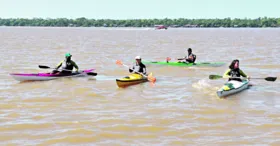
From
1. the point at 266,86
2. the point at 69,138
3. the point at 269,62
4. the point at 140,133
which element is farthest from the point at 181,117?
the point at 269,62

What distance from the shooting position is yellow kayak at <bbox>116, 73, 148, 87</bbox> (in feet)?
59.9

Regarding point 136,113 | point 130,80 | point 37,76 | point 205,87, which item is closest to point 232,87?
point 205,87

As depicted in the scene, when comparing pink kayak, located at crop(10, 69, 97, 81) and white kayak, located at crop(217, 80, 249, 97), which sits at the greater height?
white kayak, located at crop(217, 80, 249, 97)

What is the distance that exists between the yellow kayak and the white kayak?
3446 mm

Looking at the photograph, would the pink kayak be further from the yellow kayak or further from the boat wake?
the boat wake

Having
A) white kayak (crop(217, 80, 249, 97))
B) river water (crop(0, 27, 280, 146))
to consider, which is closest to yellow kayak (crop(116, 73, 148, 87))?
river water (crop(0, 27, 280, 146))

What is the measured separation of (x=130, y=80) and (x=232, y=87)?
381 centimetres

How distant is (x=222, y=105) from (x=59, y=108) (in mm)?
4584

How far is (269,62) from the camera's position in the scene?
100ft

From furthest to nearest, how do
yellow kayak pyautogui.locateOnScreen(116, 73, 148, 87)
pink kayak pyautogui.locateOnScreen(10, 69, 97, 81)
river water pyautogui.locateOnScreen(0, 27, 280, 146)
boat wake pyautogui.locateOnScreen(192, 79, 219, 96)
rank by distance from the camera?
pink kayak pyautogui.locateOnScreen(10, 69, 97, 81), yellow kayak pyautogui.locateOnScreen(116, 73, 148, 87), boat wake pyautogui.locateOnScreen(192, 79, 219, 96), river water pyautogui.locateOnScreen(0, 27, 280, 146)

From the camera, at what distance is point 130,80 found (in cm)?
1873

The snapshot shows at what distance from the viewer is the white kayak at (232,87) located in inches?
634

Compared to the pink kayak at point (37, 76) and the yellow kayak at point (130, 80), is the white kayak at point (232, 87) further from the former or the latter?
the pink kayak at point (37, 76)

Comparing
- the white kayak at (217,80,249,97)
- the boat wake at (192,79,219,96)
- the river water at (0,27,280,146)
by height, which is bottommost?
the boat wake at (192,79,219,96)
